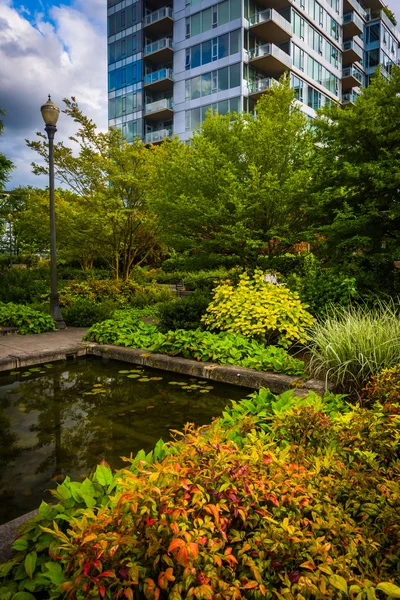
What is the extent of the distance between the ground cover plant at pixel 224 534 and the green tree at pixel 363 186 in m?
6.50

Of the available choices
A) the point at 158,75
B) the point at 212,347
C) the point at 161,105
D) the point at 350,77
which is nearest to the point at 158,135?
the point at 161,105

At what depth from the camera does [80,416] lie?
4848mm

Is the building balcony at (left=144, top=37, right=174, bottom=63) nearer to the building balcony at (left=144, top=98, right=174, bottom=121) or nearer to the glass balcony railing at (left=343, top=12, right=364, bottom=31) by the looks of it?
the building balcony at (left=144, top=98, right=174, bottom=121)

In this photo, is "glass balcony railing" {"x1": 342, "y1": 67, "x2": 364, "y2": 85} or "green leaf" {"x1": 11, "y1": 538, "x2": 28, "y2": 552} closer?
"green leaf" {"x1": 11, "y1": 538, "x2": 28, "y2": 552}

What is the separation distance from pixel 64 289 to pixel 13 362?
8.06 meters

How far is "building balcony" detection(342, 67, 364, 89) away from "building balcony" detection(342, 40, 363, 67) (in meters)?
0.87

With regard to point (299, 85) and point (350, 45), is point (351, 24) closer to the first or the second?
point (350, 45)

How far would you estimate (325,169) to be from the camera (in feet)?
29.1

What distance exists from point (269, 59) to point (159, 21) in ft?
33.7

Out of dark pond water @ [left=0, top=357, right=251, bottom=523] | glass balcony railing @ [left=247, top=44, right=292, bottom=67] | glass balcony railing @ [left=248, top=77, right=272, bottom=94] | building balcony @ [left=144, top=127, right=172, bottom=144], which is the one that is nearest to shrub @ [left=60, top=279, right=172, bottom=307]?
dark pond water @ [left=0, top=357, right=251, bottom=523]

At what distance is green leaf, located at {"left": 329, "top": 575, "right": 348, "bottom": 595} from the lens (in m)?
1.43

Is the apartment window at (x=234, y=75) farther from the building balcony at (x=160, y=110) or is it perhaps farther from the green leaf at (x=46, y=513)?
the green leaf at (x=46, y=513)

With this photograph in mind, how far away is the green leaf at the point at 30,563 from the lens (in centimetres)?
186

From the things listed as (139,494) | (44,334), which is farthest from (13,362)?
(139,494)
